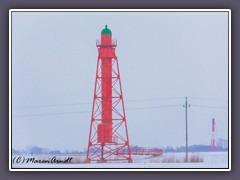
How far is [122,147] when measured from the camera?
10.8 metres

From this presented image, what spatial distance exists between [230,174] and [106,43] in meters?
1.98

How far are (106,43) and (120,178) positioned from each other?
1487 mm

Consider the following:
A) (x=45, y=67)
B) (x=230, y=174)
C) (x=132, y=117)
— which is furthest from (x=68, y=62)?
(x=230, y=174)

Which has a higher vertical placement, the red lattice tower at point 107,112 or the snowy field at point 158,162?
the red lattice tower at point 107,112

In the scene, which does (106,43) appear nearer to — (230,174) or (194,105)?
(194,105)

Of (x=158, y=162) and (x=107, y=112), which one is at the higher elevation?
(x=107, y=112)

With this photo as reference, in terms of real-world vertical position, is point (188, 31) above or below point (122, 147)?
above

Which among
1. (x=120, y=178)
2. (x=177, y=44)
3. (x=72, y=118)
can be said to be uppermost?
(x=177, y=44)

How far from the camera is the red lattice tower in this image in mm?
10812

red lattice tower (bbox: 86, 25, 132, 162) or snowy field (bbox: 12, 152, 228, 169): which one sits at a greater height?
red lattice tower (bbox: 86, 25, 132, 162)

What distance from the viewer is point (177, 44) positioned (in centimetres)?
1091

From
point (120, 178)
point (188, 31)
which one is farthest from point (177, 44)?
point (120, 178)

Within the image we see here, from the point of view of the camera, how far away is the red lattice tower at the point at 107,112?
35.5 feet

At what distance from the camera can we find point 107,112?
427 inches
